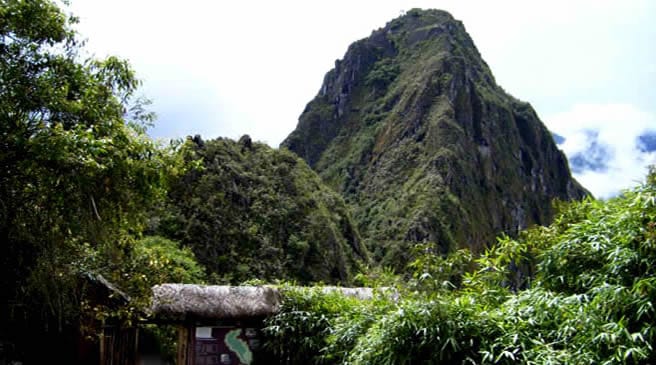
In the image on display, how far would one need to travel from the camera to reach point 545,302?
173 inches

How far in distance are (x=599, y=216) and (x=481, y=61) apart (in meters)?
82.4

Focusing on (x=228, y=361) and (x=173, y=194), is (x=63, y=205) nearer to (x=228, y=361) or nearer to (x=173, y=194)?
(x=228, y=361)

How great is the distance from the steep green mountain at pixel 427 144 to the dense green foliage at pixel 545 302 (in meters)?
39.5

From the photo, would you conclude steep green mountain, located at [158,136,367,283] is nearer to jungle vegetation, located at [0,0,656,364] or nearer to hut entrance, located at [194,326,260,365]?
hut entrance, located at [194,326,260,365]

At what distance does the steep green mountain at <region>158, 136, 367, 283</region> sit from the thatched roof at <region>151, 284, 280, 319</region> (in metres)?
14.5

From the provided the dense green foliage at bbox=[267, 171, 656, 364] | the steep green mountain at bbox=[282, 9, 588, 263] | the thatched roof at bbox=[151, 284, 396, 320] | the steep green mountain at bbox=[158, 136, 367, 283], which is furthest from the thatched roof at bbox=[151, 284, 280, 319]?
the steep green mountain at bbox=[282, 9, 588, 263]

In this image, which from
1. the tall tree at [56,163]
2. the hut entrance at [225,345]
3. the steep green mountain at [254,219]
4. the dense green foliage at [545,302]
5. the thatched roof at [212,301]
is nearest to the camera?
the dense green foliage at [545,302]

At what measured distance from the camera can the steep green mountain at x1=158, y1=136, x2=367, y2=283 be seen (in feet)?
77.8

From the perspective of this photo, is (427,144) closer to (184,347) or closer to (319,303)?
(319,303)

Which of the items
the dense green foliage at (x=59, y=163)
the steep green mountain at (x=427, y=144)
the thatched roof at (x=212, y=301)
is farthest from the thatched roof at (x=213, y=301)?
the steep green mountain at (x=427, y=144)

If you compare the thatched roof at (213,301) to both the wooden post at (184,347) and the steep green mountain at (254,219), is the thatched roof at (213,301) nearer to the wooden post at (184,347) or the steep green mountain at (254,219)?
the wooden post at (184,347)

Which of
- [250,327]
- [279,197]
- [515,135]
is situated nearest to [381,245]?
[279,197]

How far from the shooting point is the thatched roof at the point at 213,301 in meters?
7.32

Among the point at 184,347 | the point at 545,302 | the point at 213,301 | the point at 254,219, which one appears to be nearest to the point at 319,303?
the point at 213,301
